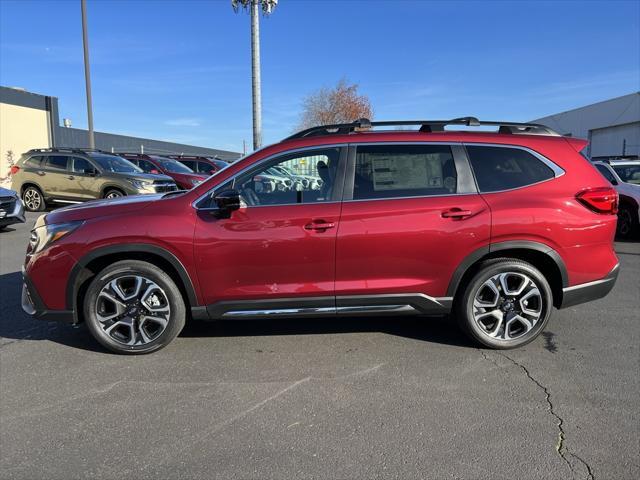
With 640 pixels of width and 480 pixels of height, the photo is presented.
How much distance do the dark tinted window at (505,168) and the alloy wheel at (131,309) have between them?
289 centimetres

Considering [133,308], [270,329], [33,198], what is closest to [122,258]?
[133,308]

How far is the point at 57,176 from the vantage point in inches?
532

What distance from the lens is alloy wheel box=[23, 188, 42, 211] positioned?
13.9 meters

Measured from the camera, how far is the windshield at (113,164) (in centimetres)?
1325

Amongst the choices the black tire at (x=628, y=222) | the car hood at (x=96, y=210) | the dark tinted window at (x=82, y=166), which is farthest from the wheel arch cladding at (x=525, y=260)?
the dark tinted window at (x=82, y=166)

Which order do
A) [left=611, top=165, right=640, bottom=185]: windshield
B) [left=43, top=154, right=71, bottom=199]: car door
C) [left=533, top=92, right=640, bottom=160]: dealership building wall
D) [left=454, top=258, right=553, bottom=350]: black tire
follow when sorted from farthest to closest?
[left=533, top=92, right=640, bottom=160]: dealership building wall → [left=43, top=154, right=71, bottom=199]: car door → [left=611, top=165, right=640, bottom=185]: windshield → [left=454, top=258, right=553, bottom=350]: black tire

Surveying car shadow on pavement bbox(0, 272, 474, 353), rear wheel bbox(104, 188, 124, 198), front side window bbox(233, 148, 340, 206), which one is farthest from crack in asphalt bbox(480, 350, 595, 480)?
rear wheel bbox(104, 188, 124, 198)

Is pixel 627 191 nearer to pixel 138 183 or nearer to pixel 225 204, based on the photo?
pixel 225 204

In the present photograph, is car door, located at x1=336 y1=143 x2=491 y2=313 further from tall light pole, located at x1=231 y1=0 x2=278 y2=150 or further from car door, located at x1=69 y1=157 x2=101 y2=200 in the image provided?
tall light pole, located at x1=231 y1=0 x2=278 y2=150

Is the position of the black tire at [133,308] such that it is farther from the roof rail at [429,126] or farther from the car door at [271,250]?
the roof rail at [429,126]

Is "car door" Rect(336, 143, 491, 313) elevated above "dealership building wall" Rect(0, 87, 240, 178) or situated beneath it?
situated beneath

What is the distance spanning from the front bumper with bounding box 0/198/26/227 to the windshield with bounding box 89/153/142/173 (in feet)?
10.3

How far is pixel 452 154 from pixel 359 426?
7.81 ft

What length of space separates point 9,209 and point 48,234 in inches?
297
